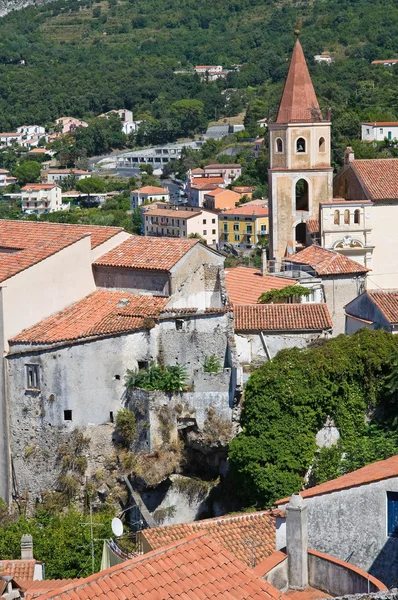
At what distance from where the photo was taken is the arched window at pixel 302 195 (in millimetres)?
43750

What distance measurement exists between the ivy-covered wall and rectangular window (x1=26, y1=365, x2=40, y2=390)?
417cm

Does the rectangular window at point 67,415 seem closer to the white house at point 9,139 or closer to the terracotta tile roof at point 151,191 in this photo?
the terracotta tile roof at point 151,191

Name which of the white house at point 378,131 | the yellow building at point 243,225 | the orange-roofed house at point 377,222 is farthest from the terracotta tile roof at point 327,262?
the yellow building at point 243,225

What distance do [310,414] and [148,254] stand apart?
576 centimetres

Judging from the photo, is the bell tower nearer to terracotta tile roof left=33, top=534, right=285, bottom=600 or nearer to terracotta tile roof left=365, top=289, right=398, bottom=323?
terracotta tile roof left=365, top=289, right=398, bottom=323

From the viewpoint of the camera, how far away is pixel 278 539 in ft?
51.7

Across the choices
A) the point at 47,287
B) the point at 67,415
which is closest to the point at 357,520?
the point at 67,415

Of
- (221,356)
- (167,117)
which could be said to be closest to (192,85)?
(167,117)

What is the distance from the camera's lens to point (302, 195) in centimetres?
4500

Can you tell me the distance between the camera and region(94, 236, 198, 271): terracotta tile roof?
26.4m

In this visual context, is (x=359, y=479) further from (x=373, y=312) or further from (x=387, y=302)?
(x=373, y=312)

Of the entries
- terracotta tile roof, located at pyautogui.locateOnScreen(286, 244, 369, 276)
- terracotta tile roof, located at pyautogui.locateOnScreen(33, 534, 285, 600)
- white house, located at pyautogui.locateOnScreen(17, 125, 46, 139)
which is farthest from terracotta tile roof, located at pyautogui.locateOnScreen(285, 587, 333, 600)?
white house, located at pyautogui.locateOnScreen(17, 125, 46, 139)

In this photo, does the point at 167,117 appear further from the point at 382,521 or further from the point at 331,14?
the point at 382,521

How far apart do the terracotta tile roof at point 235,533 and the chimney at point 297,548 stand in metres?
2.38
